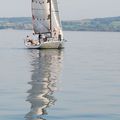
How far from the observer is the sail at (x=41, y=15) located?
86375 millimetres

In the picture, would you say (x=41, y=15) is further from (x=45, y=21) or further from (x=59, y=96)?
(x=59, y=96)

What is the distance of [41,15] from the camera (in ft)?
284

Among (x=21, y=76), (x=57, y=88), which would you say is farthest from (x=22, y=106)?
(x=21, y=76)

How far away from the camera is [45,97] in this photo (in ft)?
82.6

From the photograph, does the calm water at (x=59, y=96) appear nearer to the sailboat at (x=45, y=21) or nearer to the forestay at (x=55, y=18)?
the sailboat at (x=45, y=21)

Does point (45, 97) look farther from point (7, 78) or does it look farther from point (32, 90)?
point (7, 78)

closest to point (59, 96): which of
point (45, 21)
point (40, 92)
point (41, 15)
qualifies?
point (40, 92)

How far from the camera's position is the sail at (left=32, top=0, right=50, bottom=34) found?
86.4 metres

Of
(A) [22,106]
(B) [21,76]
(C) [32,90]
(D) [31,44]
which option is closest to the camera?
(A) [22,106]

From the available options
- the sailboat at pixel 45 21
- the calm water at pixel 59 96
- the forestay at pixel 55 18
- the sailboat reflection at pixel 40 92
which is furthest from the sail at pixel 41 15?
the calm water at pixel 59 96

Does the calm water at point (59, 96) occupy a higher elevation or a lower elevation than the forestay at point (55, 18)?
lower

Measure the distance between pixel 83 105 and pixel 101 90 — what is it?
225 inches

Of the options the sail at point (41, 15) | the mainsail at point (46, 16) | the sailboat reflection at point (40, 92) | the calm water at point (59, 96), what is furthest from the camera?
the sail at point (41, 15)

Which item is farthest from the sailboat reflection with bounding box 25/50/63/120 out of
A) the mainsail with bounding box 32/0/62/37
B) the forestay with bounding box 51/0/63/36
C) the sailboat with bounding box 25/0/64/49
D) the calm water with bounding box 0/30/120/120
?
the forestay with bounding box 51/0/63/36
